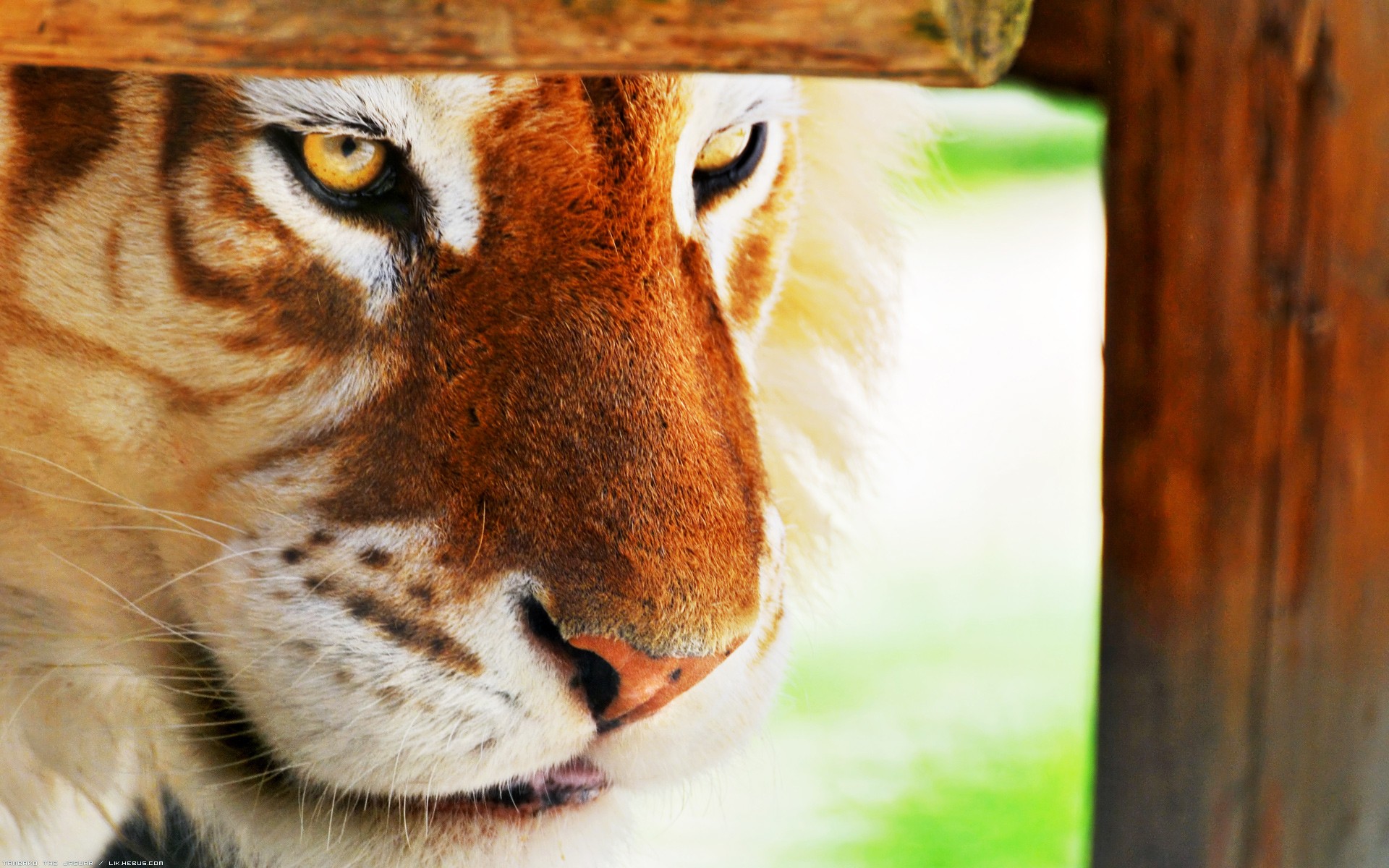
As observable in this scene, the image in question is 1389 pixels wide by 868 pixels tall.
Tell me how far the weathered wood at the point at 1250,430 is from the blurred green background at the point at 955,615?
47 cm

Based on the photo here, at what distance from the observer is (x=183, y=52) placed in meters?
0.84

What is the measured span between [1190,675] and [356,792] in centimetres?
98

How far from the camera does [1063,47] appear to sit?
202cm

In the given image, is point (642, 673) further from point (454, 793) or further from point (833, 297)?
point (833, 297)

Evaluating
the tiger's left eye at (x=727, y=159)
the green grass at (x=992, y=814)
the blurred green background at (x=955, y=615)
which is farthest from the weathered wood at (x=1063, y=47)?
the green grass at (x=992, y=814)

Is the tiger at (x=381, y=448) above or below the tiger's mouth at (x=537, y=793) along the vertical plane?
above

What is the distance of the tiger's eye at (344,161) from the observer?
131cm

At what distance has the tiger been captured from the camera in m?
1.28

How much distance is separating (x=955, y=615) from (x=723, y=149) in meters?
2.99

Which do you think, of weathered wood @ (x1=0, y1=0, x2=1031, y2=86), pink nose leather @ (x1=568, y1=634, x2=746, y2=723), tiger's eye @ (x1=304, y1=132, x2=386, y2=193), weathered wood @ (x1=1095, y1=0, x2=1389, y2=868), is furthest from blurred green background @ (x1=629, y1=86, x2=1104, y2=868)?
weathered wood @ (x1=0, y1=0, x2=1031, y2=86)

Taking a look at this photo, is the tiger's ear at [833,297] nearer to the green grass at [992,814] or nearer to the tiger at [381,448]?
the tiger at [381,448]

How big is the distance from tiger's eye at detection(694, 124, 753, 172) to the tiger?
→ 9 centimetres

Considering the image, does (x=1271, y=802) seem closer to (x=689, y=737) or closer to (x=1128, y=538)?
(x=1128, y=538)

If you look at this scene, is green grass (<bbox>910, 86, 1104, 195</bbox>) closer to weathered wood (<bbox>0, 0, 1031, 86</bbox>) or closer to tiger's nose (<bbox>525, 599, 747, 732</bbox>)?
tiger's nose (<bbox>525, 599, 747, 732</bbox>)
